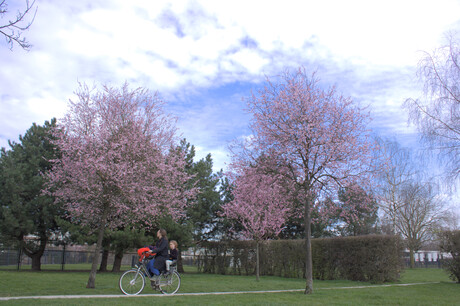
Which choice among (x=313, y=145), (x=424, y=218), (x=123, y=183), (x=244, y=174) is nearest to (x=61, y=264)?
(x=123, y=183)

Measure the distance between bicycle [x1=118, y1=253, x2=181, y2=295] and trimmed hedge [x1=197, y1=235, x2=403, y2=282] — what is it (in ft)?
38.4

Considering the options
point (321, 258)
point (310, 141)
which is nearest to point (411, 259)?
point (321, 258)

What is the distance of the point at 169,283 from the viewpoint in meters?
11.0

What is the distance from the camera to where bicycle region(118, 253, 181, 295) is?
10289 millimetres

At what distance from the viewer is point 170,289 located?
11180 mm

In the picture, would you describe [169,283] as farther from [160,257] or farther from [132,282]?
[132,282]

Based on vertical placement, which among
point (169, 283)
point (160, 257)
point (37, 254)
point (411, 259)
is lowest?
point (411, 259)

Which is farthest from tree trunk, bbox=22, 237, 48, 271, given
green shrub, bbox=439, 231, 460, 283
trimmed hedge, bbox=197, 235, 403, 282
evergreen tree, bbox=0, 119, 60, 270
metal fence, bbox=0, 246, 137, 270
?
green shrub, bbox=439, 231, 460, 283

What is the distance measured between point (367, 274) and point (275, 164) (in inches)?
406

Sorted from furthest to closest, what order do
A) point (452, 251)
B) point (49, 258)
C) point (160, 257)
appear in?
point (49, 258) → point (452, 251) → point (160, 257)

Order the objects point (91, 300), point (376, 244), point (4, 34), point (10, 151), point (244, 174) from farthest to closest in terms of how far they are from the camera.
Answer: point (10, 151), point (376, 244), point (244, 174), point (91, 300), point (4, 34)

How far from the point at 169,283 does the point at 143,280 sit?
0.89m

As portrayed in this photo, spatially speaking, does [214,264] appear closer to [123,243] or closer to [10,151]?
[123,243]

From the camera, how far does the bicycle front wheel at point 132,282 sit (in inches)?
404
